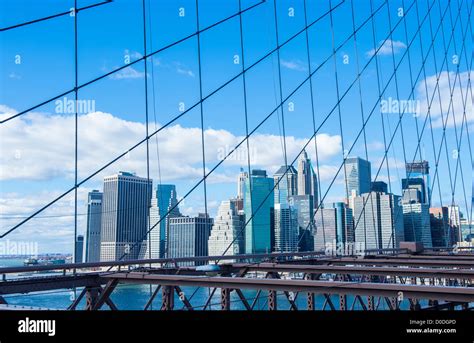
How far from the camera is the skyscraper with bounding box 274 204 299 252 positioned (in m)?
35.9

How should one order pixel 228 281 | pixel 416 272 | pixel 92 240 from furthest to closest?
pixel 92 240, pixel 416 272, pixel 228 281

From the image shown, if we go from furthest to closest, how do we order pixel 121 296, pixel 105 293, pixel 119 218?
pixel 121 296 < pixel 119 218 < pixel 105 293

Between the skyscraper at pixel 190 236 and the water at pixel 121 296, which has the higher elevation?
the skyscraper at pixel 190 236

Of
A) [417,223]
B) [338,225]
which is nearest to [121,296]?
[338,225]

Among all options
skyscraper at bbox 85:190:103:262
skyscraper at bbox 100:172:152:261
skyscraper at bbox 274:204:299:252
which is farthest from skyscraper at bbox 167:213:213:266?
skyscraper at bbox 274:204:299:252

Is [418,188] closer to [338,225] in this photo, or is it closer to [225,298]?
[338,225]

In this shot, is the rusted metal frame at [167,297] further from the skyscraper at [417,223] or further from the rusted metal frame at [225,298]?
the skyscraper at [417,223]

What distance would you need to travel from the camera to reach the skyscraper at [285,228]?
35.9 meters

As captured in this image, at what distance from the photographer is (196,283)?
20.0 feet

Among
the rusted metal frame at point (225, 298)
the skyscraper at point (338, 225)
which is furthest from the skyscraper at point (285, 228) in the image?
the rusted metal frame at point (225, 298)

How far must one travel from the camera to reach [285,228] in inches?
1540

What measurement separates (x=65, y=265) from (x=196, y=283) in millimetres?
2006
